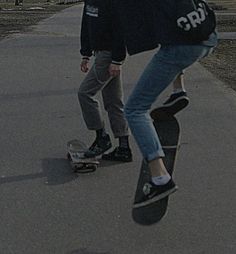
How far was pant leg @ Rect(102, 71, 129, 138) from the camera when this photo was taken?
20.3 ft

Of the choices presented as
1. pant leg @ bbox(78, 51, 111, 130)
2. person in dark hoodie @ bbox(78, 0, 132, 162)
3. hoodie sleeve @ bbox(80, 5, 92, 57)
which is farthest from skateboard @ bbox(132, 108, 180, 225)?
hoodie sleeve @ bbox(80, 5, 92, 57)

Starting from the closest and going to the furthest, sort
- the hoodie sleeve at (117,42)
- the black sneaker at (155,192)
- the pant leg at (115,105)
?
the black sneaker at (155,192), the hoodie sleeve at (117,42), the pant leg at (115,105)

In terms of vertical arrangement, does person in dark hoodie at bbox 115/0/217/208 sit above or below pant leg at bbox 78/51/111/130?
above

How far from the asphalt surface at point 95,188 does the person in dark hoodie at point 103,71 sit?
0.23 metres

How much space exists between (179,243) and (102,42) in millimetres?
1982

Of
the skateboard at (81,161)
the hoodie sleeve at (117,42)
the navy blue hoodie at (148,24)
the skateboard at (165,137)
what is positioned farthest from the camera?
the skateboard at (81,161)

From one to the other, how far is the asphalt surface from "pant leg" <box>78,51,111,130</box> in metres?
0.44

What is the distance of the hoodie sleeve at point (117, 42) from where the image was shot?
5434 millimetres

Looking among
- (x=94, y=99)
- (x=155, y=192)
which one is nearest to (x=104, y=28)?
(x=94, y=99)

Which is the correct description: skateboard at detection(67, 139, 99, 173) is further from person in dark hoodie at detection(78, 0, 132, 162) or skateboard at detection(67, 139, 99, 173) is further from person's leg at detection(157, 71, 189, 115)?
person's leg at detection(157, 71, 189, 115)

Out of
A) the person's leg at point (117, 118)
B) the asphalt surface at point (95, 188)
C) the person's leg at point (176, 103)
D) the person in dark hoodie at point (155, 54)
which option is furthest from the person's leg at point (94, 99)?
the person in dark hoodie at point (155, 54)

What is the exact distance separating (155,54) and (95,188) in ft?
5.22

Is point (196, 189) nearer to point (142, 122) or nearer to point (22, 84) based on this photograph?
point (142, 122)

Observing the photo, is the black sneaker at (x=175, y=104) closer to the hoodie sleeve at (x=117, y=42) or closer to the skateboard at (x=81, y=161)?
the hoodie sleeve at (x=117, y=42)
